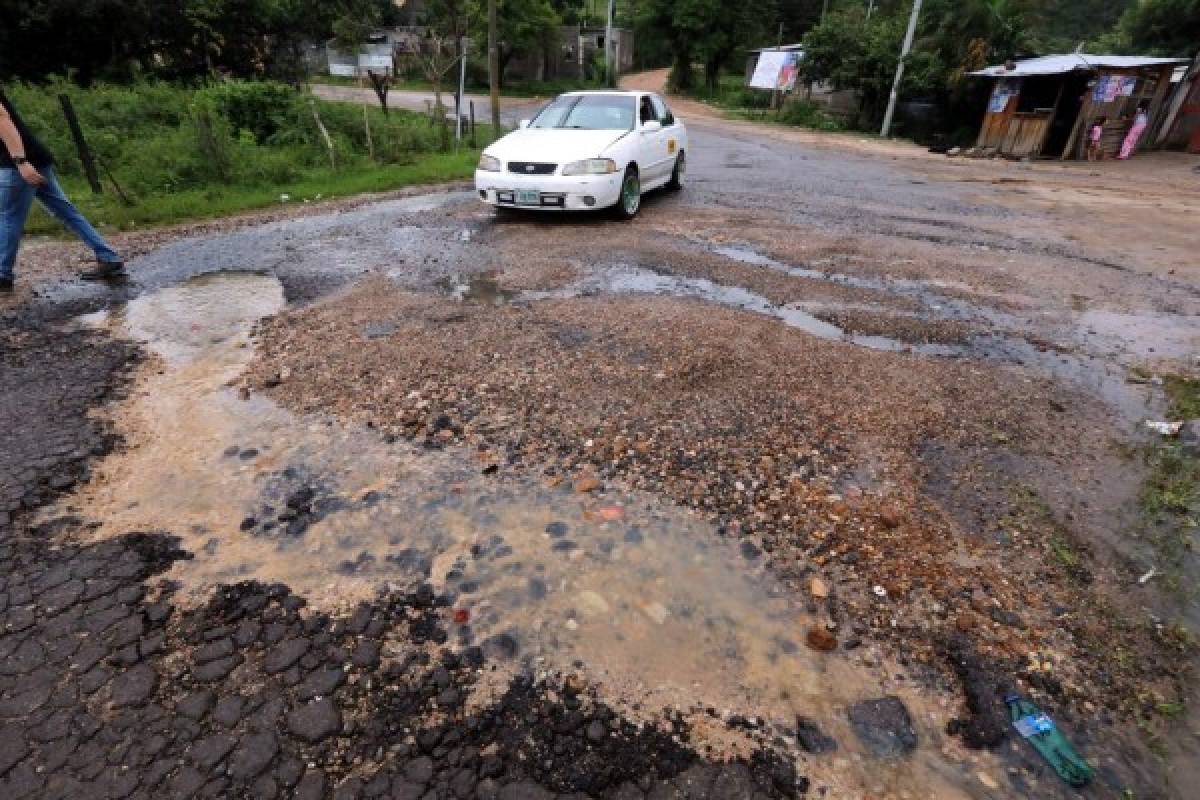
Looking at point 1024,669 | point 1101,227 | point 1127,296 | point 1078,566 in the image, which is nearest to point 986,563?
point 1078,566

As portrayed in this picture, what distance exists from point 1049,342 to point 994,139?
60.4 ft

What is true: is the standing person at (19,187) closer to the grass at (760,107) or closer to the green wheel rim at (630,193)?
the green wheel rim at (630,193)

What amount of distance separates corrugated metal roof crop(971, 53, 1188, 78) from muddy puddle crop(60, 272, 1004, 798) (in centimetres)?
2074

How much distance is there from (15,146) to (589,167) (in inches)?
207

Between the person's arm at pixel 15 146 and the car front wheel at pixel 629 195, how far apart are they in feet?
18.7

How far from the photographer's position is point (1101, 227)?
9414 mm

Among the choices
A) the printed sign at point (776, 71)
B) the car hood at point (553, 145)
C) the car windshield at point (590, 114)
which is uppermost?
the printed sign at point (776, 71)

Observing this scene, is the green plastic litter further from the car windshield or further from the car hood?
the car windshield

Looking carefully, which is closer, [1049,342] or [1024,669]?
[1024,669]

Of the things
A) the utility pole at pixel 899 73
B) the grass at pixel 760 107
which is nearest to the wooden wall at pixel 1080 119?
the utility pole at pixel 899 73

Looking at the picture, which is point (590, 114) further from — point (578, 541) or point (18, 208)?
point (578, 541)

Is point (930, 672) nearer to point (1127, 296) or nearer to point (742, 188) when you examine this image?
point (1127, 296)

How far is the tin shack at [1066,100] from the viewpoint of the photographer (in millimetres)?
17328

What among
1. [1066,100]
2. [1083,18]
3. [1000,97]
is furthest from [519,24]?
[1083,18]
